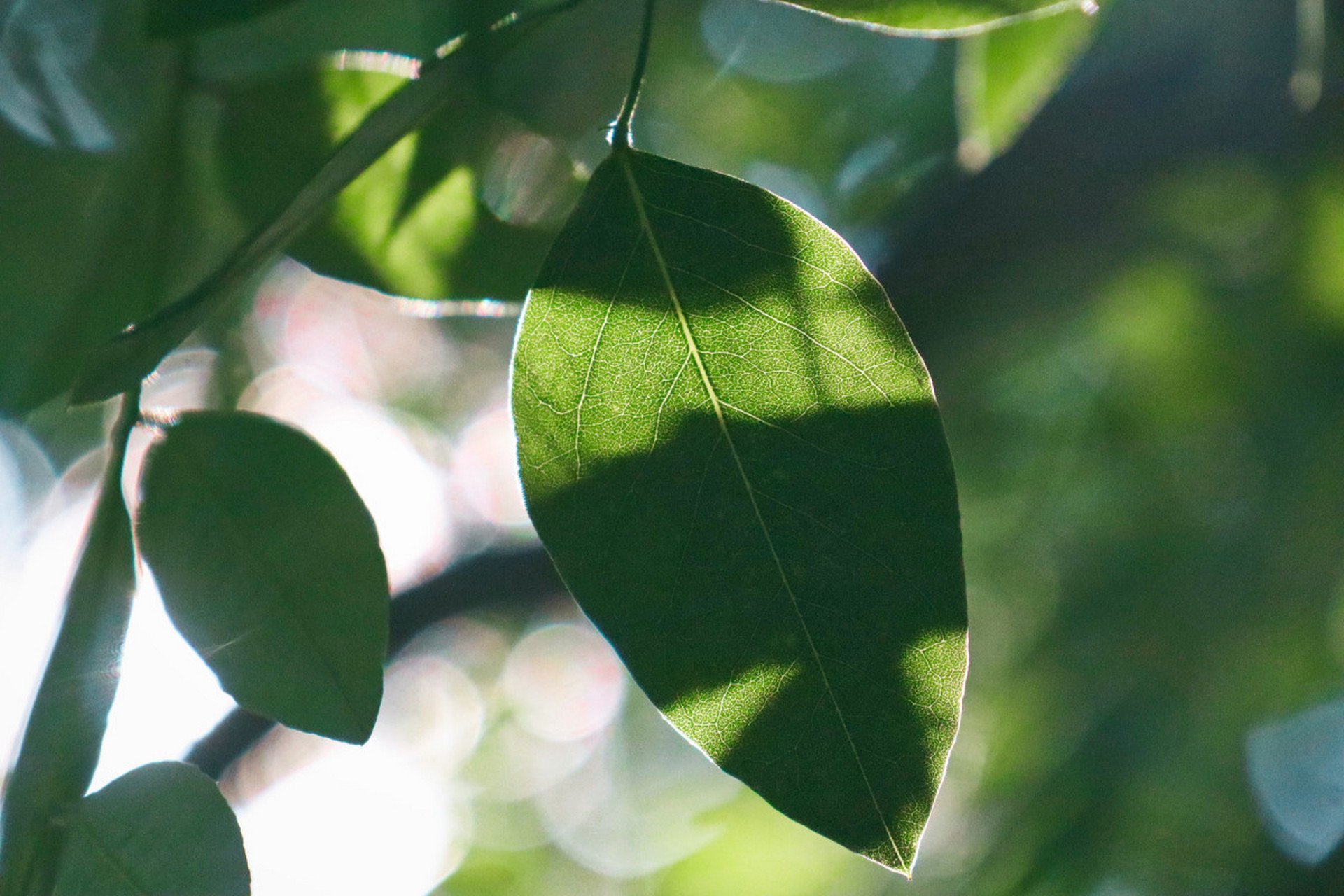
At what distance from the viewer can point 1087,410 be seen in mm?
1446

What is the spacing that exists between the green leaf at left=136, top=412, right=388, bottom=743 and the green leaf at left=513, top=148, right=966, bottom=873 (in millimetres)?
94

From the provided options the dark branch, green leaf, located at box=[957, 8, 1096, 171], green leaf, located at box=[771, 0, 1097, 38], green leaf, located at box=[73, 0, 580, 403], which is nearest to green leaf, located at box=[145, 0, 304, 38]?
green leaf, located at box=[73, 0, 580, 403]

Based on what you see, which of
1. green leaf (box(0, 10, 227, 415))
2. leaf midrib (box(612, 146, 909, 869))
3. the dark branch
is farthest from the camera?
the dark branch

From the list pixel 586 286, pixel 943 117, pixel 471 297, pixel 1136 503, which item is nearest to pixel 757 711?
pixel 586 286

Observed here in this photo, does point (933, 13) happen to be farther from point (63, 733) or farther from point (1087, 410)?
point (1087, 410)

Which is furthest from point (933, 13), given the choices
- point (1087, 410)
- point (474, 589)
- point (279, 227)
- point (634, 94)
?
point (1087, 410)

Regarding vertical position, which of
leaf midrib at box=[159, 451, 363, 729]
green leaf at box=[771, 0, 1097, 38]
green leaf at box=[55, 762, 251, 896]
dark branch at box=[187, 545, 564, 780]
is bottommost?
dark branch at box=[187, 545, 564, 780]

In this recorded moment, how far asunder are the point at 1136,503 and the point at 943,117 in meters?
A: 0.65

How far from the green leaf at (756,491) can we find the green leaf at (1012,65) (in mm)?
320

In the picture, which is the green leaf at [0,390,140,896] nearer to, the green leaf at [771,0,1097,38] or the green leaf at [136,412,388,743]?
the green leaf at [136,412,388,743]

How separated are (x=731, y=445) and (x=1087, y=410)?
130 cm

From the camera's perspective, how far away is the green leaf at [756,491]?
0.27 meters

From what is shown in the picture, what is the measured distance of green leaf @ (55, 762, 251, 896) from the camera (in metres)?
0.29

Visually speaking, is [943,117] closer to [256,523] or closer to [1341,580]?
[1341,580]
